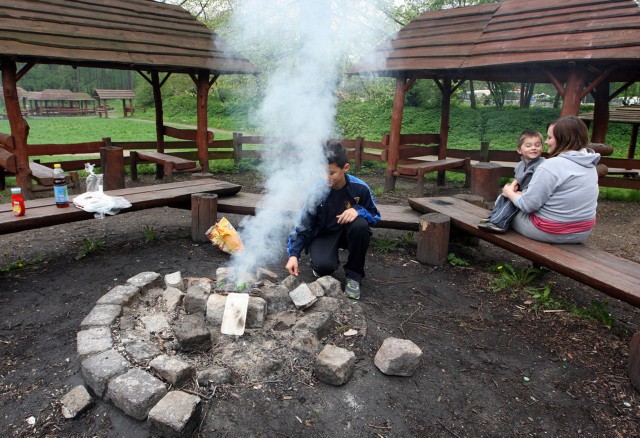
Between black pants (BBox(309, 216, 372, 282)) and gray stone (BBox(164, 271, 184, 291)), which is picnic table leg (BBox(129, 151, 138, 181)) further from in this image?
black pants (BBox(309, 216, 372, 282))

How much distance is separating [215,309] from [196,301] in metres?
0.22

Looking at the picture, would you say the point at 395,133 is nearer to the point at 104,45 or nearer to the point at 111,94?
the point at 104,45

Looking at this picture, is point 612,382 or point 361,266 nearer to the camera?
point 612,382

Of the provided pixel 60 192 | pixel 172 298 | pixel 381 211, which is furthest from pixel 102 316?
pixel 381 211

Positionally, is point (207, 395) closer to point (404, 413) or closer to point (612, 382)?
point (404, 413)

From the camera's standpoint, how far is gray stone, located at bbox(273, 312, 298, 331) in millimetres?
3107

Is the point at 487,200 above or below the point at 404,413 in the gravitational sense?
above

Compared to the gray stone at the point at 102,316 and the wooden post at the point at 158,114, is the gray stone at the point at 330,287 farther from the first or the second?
the wooden post at the point at 158,114

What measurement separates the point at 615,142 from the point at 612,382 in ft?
51.4

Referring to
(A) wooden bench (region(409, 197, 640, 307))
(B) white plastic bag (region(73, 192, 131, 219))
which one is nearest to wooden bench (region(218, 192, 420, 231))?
(A) wooden bench (region(409, 197, 640, 307))

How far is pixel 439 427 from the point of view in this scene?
2.40 m

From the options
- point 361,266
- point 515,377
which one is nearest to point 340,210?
point 361,266

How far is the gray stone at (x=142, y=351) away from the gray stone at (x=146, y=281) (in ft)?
2.61

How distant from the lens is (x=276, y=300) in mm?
3291
